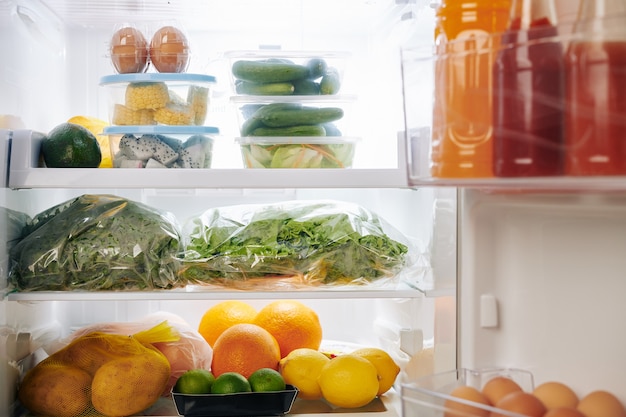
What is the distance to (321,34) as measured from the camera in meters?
1.88

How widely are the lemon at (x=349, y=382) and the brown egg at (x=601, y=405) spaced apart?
2.32 feet

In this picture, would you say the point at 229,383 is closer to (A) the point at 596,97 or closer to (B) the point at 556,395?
(B) the point at 556,395

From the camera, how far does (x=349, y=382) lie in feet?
4.88

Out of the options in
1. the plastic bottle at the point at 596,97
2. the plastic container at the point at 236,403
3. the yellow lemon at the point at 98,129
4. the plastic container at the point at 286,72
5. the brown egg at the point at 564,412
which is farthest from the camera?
the yellow lemon at the point at 98,129

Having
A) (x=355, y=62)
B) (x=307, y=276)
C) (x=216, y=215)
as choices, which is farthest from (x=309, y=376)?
(x=355, y=62)

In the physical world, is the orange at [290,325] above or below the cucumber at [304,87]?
below

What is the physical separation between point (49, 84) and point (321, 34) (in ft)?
2.15

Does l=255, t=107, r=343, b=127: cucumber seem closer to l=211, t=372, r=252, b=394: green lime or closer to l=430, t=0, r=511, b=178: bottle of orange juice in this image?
l=211, t=372, r=252, b=394: green lime

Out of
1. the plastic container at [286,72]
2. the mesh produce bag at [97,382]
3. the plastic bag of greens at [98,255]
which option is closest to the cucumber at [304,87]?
the plastic container at [286,72]

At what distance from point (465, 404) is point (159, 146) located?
90 cm

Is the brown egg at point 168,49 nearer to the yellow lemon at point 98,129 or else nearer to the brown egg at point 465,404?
the yellow lemon at point 98,129

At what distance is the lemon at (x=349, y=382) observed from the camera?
58.7 inches

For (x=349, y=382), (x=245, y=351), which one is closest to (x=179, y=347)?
Answer: (x=245, y=351)

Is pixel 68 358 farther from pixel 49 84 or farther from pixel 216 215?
pixel 49 84
